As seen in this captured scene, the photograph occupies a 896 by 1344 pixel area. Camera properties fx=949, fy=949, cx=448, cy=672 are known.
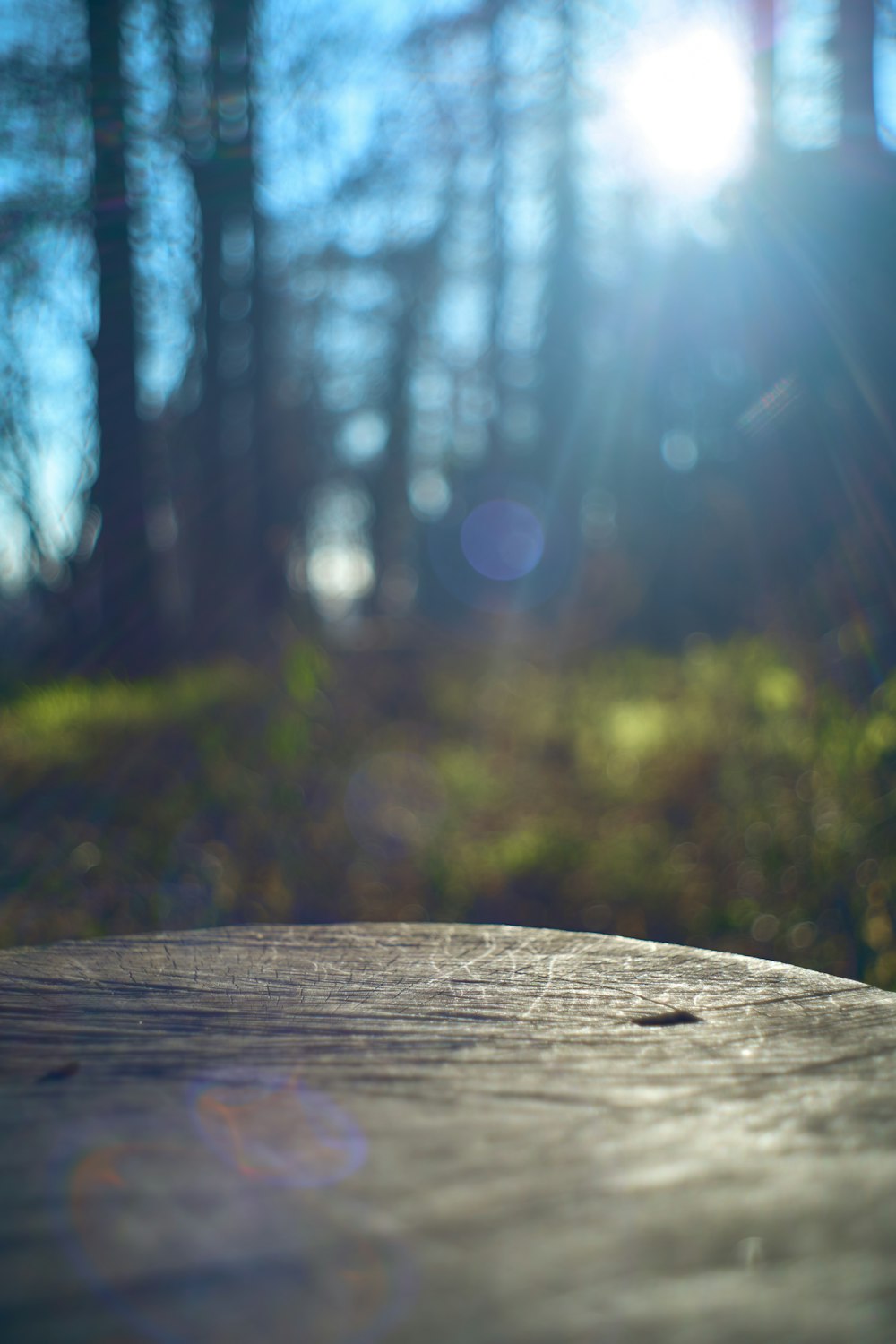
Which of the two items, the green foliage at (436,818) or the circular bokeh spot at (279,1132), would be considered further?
the green foliage at (436,818)

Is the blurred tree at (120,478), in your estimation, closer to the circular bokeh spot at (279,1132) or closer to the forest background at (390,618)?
the forest background at (390,618)

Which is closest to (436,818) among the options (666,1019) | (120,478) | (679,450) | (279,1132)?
(120,478)

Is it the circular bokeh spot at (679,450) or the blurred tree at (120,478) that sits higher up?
the circular bokeh spot at (679,450)

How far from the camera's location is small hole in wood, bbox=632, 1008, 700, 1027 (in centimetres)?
83

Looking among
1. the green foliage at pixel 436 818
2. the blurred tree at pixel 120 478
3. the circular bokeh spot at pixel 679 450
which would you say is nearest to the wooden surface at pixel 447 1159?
the green foliage at pixel 436 818

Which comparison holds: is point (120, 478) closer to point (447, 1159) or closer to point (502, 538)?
point (447, 1159)

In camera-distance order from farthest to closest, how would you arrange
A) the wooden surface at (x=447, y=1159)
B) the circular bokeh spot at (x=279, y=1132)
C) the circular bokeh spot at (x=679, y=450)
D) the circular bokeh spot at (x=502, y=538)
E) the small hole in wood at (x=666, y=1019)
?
the circular bokeh spot at (x=502, y=538) < the circular bokeh spot at (x=679, y=450) < the small hole in wood at (x=666, y=1019) < the circular bokeh spot at (x=279, y=1132) < the wooden surface at (x=447, y=1159)

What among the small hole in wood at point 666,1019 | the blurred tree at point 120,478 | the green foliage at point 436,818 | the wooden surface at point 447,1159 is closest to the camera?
the wooden surface at point 447,1159

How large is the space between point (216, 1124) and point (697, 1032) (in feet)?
1.34

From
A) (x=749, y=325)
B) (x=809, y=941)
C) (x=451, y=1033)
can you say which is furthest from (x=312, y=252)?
(x=451, y=1033)

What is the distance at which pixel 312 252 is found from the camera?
7195mm

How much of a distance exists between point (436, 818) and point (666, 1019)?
3.91 meters

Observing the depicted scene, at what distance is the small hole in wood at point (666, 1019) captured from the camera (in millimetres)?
826

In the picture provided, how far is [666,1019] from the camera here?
2.75 feet
